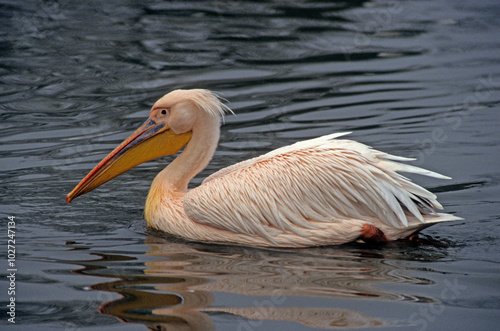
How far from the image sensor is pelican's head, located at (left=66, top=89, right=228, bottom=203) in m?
5.88

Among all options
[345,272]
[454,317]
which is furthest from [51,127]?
[454,317]

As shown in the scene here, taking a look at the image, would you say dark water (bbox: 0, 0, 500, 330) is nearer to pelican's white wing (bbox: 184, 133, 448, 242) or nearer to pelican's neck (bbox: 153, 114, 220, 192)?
pelican's white wing (bbox: 184, 133, 448, 242)

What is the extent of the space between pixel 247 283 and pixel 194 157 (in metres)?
1.60

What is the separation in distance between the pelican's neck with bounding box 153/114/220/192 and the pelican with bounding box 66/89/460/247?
Answer: 0.05 metres

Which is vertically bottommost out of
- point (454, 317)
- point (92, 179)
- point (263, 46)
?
point (454, 317)

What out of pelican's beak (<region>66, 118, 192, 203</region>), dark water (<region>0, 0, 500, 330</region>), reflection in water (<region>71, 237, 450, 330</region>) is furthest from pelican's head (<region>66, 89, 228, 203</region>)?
reflection in water (<region>71, 237, 450, 330</region>)

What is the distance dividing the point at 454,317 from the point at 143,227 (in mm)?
2748

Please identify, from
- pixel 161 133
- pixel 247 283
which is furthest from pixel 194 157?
pixel 247 283

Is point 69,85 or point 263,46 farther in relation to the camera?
point 263,46

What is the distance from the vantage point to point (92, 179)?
594 cm

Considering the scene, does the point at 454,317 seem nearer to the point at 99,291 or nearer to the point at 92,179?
the point at 99,291

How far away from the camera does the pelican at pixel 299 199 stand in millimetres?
5316

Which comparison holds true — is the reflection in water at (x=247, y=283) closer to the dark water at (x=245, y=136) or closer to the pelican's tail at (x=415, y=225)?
the dark water at (x=245, y=136)

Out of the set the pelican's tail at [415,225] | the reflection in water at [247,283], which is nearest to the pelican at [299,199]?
→ the pelican's tail at [415,225]
